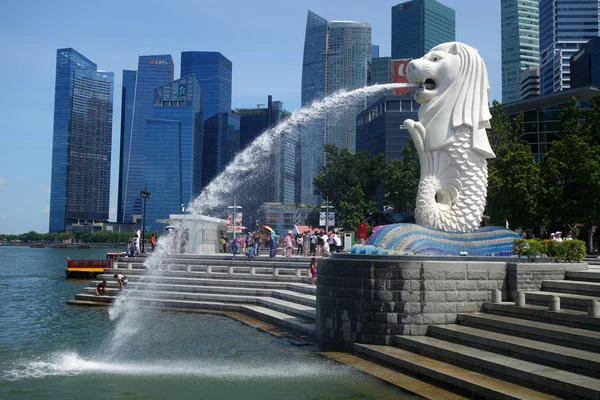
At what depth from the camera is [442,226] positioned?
16562 mm

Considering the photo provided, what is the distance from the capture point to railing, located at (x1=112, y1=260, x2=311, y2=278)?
75.9 ft

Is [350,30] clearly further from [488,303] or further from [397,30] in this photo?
[488,303]

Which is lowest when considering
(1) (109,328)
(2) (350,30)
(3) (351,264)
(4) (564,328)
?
(1) (109,328)

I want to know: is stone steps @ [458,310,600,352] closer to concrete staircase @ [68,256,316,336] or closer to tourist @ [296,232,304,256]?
concrete staircase @ [68,256,316,336]

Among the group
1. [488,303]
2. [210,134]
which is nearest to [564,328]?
[488,303]

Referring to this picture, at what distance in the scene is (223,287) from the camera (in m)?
22.4

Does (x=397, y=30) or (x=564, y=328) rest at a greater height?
(x=397, y=30)

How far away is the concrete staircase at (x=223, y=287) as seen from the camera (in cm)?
1941

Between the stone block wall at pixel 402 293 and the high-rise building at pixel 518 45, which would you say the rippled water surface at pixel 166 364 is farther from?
the high-rise building at pixel 518 45

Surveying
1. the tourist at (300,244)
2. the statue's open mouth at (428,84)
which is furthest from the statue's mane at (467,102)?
the tourist at (300,244)

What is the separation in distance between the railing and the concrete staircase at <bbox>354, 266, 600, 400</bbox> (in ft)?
34.6

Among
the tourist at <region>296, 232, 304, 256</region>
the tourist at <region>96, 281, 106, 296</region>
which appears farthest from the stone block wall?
the tourist at <region>296, 232, 304, 256</region>

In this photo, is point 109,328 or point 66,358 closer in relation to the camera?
point 66,358

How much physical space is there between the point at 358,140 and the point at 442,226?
281 feet
